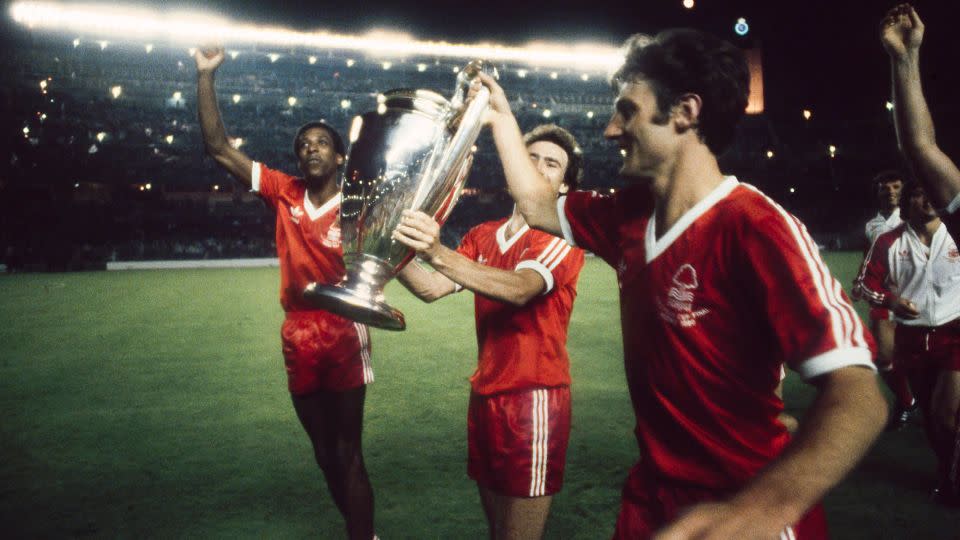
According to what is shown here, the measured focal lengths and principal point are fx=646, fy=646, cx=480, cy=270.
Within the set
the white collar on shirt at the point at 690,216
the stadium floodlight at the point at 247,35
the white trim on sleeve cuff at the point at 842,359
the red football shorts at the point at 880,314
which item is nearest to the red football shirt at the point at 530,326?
the white collar on shirt at the point at 690,216

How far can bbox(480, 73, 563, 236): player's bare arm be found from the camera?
6.57ft

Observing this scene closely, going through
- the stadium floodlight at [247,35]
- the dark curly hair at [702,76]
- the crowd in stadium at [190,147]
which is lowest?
the crowd in stadium at [190,147]

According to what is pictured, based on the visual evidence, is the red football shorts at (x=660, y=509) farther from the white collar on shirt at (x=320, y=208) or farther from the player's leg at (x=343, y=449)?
the white collar on shirt at (x=320, y=208)

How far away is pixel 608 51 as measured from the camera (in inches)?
1347

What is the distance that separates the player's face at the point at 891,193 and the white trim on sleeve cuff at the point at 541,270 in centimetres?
521

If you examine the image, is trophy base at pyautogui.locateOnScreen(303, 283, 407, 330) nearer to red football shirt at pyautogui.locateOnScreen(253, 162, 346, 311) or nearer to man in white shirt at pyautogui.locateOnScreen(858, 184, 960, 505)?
red football shirt at pyautogui.locateOnScreen(253, 162, 346, 311)

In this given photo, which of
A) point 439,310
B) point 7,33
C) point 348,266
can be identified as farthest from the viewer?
point 7,33

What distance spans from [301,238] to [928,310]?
3.91 metres

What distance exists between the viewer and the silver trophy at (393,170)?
5.57ft

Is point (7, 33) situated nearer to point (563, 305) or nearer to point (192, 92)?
point (192, 92)

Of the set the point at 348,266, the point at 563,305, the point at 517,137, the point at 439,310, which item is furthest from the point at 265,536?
the point at 439,310

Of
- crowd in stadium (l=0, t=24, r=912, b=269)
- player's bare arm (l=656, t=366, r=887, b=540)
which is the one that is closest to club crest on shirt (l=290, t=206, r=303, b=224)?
player's bare arm (l=656, t=366, r=887, b=540)

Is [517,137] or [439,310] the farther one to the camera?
[439,310]

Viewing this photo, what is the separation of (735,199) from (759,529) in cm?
72
